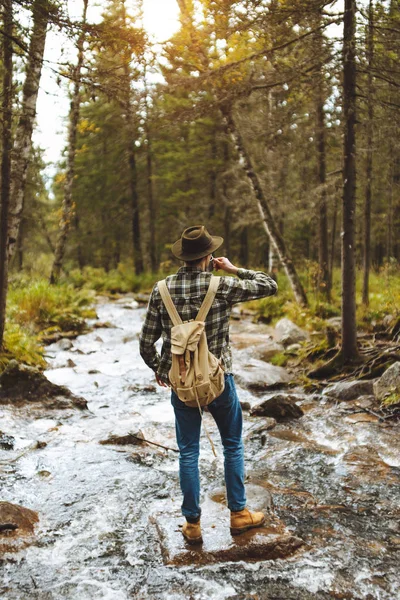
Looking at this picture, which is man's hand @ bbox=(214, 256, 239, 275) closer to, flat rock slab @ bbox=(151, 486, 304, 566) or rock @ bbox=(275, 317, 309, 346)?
flat rock slab @ bbox=(151, 486, 304, 566)

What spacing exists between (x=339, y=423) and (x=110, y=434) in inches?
127

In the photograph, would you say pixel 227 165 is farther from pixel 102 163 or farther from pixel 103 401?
pixel 103 401

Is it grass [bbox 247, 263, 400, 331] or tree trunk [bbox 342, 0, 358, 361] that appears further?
grass [bbox 247, 263, 400, 331]

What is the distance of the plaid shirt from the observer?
3.92 metres

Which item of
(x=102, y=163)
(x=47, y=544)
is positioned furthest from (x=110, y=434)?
(x=102, y=163)

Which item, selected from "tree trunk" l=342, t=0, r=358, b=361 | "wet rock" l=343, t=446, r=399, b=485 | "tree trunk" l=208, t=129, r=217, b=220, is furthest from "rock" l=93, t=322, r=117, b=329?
"tree trunk" l=208, t=129, r=217, b=220

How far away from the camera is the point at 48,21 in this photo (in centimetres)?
603

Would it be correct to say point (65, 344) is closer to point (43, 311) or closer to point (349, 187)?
point (43, 311)

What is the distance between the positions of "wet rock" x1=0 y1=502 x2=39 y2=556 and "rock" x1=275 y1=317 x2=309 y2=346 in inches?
329

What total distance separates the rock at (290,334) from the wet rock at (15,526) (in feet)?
27.4

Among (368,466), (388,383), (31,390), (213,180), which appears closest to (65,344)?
(31,390)

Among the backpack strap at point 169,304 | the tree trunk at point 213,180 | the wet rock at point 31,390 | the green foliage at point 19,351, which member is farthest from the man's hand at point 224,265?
the tree trunk at point 213,180

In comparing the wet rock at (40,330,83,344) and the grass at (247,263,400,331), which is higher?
the grass at (247,263,400,331)

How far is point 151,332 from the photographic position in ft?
13.6
